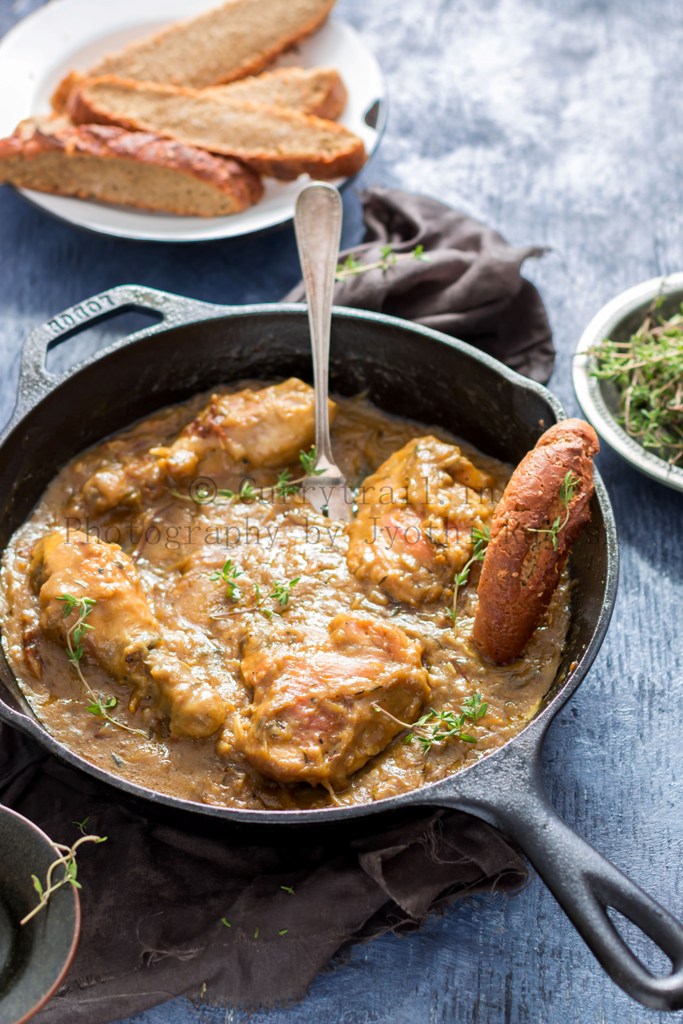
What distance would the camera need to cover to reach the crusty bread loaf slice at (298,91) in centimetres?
423

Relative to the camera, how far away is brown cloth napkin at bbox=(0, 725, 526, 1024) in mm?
2545

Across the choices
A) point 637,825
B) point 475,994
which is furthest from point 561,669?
point 475,994

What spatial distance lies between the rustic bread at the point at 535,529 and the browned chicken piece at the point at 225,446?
0.84m

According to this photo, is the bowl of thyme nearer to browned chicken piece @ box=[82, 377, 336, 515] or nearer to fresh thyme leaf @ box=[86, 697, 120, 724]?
browned chicken piece @ box=[82, 377, 336, 515]

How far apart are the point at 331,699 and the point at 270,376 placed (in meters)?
1.34

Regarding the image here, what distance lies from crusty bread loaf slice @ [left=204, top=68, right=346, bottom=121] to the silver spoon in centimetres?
118

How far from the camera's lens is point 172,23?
4543 mm

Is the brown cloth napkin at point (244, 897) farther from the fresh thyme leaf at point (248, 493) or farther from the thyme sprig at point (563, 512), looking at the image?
the fresh thyme leaf at point (248, 493)

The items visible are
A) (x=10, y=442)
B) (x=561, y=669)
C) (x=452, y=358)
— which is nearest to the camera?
(x=561, y=669)

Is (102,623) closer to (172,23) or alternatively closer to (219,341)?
(219,341)

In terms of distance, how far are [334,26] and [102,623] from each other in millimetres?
2978

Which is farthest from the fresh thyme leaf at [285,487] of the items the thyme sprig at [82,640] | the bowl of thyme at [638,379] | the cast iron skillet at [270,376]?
the bowl of thyme at [638,379]

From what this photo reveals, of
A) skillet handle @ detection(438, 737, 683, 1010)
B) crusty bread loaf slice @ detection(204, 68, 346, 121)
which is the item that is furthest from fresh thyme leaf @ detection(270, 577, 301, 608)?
crusty bread loaf slice @ detection(204, 68, 346, 121)

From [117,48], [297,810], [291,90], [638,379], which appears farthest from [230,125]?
[297,810]
